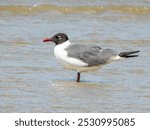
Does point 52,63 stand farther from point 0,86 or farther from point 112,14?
point 112,14

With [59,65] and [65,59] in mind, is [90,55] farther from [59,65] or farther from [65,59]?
[59,65]

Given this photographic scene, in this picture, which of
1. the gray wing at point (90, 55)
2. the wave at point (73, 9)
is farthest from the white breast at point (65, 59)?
the wave at point (73, 9)

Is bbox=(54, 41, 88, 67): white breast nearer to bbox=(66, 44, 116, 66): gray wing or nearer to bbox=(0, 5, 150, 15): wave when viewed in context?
bbox=(66, 44, 116, 66): gray wing

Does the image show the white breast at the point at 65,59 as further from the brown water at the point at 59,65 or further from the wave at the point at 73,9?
the wave at the point at 73,9

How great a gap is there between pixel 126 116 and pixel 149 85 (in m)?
1.79

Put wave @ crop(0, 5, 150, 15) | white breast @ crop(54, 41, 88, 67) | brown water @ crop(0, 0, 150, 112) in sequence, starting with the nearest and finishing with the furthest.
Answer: brown water @ crop(0, 0, 150, 112), white breast @ crop(54, 41, 88, 67), wave @ crop(0, 5, 150, 15)

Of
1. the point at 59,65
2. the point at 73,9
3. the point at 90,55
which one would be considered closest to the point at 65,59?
the point at 90,55

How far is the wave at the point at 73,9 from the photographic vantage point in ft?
49.2

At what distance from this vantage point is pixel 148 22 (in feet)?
46.7

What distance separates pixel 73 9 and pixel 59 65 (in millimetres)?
4258

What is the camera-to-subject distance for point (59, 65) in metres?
11.0

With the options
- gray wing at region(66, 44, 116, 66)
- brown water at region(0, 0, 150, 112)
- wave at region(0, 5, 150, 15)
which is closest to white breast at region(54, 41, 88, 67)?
gray wing at region(66, 44, 116, 66)

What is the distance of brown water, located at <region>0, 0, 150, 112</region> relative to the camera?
9.13 meters

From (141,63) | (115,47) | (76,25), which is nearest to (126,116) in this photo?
(141,63)
